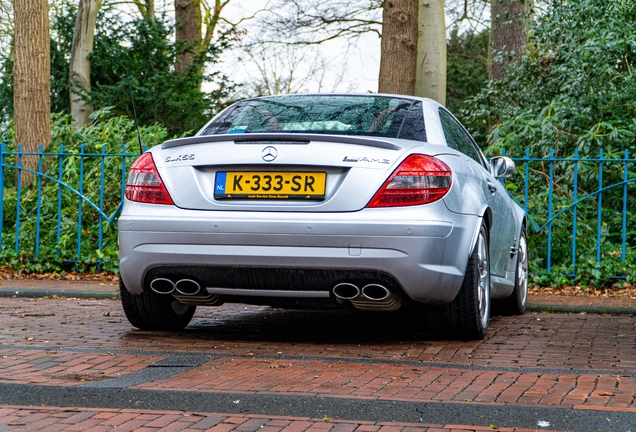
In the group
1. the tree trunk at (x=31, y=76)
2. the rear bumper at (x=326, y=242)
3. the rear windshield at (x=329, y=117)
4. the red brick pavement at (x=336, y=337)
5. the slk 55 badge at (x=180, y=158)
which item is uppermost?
the tree trunk at (x=31, y=76)

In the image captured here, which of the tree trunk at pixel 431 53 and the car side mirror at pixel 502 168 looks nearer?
the car side mirror at pixel 502 168

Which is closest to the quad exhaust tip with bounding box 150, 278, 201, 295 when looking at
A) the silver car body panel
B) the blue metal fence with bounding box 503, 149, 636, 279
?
the silver car body panel

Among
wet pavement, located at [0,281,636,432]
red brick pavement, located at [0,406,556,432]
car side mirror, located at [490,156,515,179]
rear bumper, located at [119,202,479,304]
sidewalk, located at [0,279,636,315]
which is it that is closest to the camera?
red brick pavement, located at [0,406,556,432]

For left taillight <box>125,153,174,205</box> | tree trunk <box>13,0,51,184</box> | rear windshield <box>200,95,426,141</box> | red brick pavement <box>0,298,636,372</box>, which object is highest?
tree trunk <box>13,0,51,184</box>

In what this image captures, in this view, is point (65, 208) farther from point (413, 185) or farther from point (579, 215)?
point (413, 185)

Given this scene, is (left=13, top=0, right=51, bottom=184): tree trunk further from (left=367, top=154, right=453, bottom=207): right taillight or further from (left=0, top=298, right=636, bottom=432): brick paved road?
(left=367, top=154, right=453, bottom=207): right taillight

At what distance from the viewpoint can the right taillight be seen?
5.27m

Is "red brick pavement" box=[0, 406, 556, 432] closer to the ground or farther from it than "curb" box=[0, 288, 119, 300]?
farther from it

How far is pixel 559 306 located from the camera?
813 cm

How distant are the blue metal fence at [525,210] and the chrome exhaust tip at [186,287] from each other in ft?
14.9

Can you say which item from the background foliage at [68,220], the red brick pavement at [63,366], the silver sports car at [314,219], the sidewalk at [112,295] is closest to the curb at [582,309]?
the sidewalk at [112,295]

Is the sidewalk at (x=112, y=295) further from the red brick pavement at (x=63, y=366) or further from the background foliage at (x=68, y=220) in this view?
the red brick pavement at (x=63, y=366)

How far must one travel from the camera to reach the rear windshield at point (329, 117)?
5824 mm

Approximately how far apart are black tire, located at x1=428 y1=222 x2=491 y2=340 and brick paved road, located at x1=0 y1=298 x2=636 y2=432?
0.35ft
